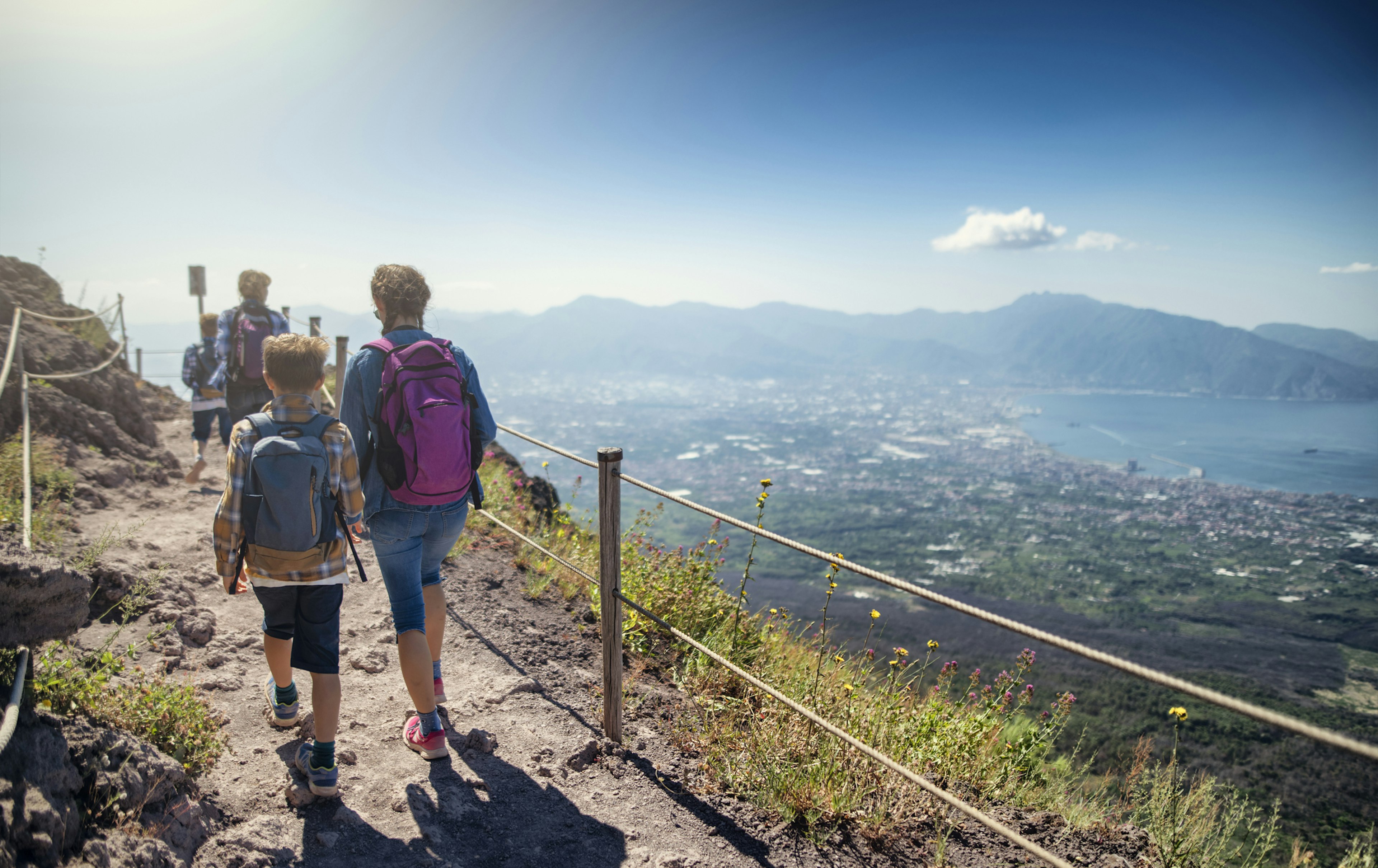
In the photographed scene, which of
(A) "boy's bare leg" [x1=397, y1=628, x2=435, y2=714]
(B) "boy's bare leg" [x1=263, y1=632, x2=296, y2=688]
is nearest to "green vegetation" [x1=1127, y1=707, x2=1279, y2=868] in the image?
(A) "boy's bare leg" [x1=397, y1=628, x2=435, y2=714]

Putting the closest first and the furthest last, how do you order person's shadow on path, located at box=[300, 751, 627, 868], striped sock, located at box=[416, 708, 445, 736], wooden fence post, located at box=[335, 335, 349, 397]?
person's shadow on path, located at box=[300, 751, 627, 868] < striped sock, located at box=[416, 708, 445, 736] < wooden fence post, located at box=[335, 335, 349, 397]

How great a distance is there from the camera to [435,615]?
3.03 metres

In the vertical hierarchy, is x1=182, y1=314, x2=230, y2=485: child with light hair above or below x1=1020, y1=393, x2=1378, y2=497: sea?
above

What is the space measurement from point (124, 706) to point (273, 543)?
95 cm

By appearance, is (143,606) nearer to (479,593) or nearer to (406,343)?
(479,593)

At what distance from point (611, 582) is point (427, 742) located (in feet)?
3.61

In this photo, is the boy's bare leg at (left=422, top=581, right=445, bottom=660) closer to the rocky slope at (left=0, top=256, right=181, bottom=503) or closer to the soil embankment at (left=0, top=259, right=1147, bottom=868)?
the soil embankment at (left=0, top=259, right=1147, bottom=868)

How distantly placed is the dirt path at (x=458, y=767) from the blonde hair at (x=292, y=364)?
165 centimetres

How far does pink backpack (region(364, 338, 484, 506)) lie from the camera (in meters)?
2.48

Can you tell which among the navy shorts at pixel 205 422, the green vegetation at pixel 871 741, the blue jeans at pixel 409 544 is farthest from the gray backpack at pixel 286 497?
the navy shorts at pixel 205 422

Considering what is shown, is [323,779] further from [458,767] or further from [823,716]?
[823,716]

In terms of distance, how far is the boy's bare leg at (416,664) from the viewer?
268cm

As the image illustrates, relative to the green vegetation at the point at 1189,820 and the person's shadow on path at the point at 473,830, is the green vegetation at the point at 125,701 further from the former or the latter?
the green vegetation at the point at 1189,820

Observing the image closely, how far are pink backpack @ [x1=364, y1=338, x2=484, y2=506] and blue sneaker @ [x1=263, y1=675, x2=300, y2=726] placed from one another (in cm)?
127
